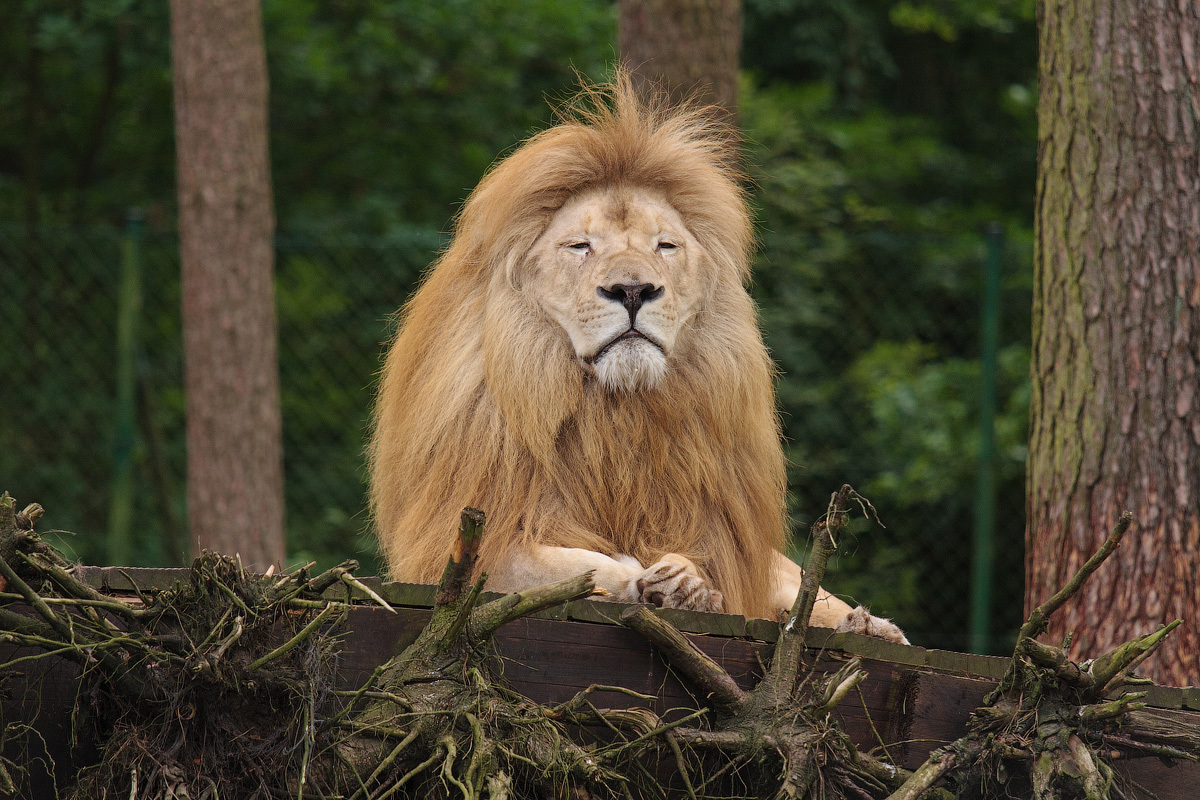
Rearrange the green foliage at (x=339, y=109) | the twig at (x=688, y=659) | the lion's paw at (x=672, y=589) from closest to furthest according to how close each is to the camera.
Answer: the twig at (x=688, y=659) < the lion's paw at (x=672, y=589) < the green foliage at (x=339, y=109)

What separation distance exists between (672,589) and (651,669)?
53 cm

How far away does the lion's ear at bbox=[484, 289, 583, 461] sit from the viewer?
3230mm

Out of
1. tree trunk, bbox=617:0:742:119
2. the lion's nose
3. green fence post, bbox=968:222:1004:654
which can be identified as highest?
tree trunk, bbox=617:0:742:119

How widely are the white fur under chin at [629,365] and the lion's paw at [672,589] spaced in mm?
482

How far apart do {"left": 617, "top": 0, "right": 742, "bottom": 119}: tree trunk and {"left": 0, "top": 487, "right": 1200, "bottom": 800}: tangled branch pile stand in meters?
3.51

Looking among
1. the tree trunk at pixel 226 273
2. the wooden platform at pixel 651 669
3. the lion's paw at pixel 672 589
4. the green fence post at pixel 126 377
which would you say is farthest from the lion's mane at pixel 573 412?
the green fence post at pixel 126 377

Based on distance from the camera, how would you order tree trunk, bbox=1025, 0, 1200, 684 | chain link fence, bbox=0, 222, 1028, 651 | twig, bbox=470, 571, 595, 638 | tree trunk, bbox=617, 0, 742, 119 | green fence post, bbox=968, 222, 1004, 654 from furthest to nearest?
chain link fence, bbox=0, 222, 1028, 651 → green fence post, bbox=968, 222, 1004, 654 → tree trunk, bbox=617, 0, 742, 119 → tree trunk, bbox=1025, 0, 1200, 684 → twig, bbox=470, 571, 595, 638

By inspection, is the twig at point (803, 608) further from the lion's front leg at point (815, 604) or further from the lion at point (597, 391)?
the lion's front leg at point (815, 604)

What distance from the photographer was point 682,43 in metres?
5.56

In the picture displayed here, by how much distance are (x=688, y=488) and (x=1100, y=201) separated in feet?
4.62

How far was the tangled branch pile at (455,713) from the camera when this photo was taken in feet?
6.79

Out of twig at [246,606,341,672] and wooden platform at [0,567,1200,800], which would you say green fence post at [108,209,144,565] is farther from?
twig at [246,606,341,672]

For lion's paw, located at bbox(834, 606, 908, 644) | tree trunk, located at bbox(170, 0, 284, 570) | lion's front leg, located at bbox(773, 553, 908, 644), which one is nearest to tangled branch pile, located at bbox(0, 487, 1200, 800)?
lion's paw, located at bbox(834, 606, 908, 644)

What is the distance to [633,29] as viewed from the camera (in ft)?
18.5
